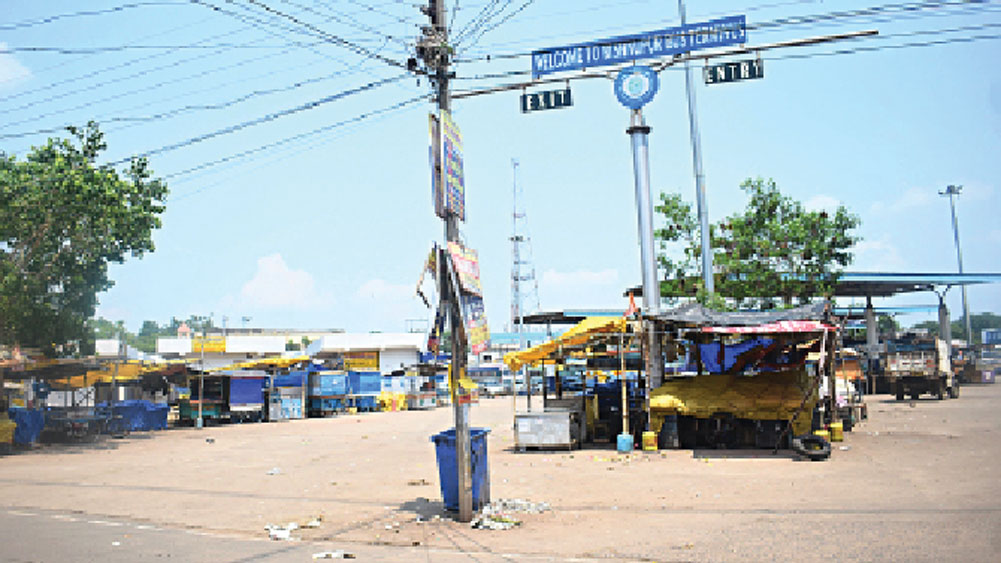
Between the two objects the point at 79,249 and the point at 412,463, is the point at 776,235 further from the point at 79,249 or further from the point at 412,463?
the point at 79,249

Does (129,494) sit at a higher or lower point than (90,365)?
lower

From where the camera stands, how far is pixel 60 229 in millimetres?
25500

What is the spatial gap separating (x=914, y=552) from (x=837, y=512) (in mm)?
2530

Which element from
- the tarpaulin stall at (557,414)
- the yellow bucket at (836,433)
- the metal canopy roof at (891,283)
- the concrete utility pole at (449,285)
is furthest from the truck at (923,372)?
the concrete utility pole at (449,285)

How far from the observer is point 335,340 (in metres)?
65.1

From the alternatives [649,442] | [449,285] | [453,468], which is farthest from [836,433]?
[449,285]

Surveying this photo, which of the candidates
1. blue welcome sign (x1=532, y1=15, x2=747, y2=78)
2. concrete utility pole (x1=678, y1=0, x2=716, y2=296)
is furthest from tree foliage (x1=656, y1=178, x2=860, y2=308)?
blue welcome sign (x1=532, y1=15, x2=747, y2=78)

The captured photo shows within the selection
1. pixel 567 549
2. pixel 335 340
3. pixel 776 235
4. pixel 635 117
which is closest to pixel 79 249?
pixel 635 117

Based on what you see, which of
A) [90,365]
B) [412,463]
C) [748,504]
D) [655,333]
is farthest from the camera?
[90,365]

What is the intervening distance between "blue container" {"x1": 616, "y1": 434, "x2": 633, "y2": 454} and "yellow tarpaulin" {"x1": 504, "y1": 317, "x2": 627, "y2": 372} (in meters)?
2.68

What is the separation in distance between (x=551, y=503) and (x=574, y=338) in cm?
803

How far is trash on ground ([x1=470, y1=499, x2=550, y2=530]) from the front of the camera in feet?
33.9

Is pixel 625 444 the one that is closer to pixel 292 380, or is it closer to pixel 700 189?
pixel 700 189

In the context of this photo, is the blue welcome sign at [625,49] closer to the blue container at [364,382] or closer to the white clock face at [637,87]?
the white clock face at [637,87]
